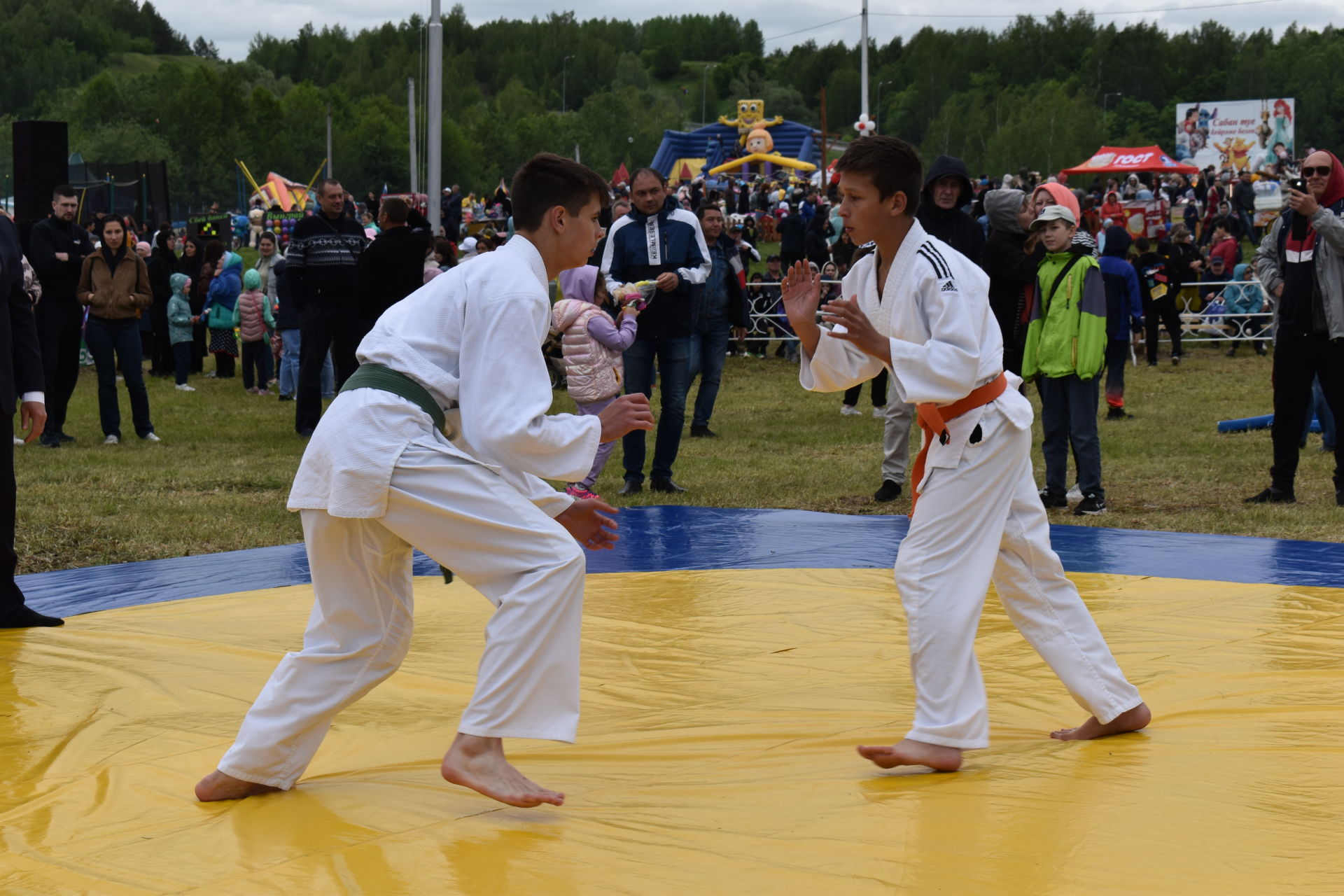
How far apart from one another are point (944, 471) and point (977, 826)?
0.82 metres

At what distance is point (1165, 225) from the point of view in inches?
967

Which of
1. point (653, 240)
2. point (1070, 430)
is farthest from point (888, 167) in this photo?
point (653, 240)

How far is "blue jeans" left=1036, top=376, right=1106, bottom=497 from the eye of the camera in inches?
267

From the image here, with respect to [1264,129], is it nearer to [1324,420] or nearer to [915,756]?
[1324,420]

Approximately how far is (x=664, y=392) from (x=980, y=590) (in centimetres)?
466

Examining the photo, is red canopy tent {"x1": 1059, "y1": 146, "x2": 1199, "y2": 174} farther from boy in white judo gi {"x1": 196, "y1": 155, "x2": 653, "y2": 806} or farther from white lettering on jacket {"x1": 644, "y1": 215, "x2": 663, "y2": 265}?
boy in white judo gi {"x1": 196, "y1": 155, "x2": 653, "y2": 806}

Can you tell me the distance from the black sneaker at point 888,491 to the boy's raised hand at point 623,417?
4614mm

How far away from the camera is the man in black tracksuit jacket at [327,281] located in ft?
30.6

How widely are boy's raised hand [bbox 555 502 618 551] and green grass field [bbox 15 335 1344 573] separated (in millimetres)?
3696

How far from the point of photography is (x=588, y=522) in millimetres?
3053

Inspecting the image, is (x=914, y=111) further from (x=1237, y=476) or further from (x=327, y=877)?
(x=327, y=877)

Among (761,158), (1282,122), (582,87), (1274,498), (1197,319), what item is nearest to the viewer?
(1274,498)

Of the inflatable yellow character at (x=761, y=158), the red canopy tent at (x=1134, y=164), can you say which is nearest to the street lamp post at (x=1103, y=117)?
the inflatable yellow character at (x=761, y=158)

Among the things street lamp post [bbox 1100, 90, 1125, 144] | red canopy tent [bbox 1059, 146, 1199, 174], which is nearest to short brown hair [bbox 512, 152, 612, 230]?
red canopy tent [bbox 1059, 146, 1199, 174]
